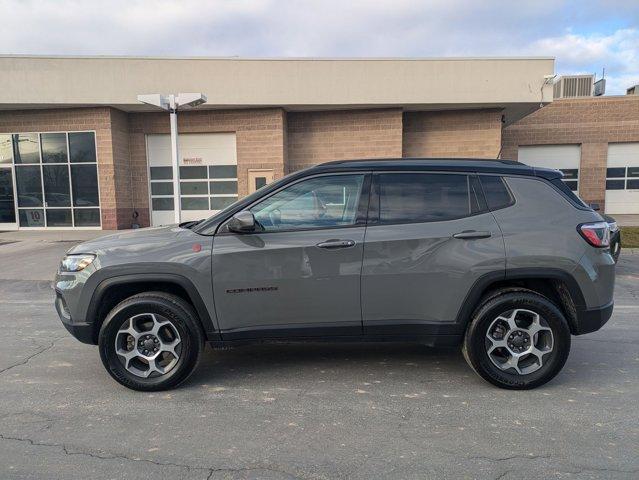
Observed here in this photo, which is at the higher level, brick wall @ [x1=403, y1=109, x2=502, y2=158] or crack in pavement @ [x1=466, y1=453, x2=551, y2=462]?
brick wall @ [x1=403, y1=109, x2=502, y2=158]

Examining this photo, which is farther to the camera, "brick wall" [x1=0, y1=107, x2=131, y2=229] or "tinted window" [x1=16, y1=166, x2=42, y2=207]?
"tinted window" [x1=16, y1=166, x2=42, y2=207]

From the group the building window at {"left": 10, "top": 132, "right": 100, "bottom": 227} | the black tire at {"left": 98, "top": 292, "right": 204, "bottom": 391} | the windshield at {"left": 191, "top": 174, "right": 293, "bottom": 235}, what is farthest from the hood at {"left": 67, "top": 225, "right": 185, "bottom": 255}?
the building window at {"left": 10, "top": 132, "right": 100, "bottom": 227}

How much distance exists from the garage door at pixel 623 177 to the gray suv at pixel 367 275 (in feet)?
77.4

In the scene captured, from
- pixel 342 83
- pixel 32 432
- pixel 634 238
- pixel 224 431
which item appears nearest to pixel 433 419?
pixel 224 431

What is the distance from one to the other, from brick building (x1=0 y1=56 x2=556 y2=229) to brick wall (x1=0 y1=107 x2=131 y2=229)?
37 mm

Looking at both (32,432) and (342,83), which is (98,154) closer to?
(342,83)

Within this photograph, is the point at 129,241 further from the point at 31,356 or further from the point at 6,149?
the point at 6,149

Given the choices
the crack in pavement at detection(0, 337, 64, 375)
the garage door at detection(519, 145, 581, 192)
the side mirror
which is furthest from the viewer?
the garage door at detection(519, 145, 581, 192)

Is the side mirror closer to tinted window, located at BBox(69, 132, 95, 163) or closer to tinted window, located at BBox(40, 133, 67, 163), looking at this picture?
tinted window, located at BBox(69, 132, 95, 163)

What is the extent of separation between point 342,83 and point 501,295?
14.3 meters

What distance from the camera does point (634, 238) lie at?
13125 millimetres

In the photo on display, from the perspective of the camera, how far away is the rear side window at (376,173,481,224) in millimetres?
3865

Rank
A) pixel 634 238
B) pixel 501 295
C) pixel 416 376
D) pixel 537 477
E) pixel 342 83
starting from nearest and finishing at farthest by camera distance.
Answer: pixel 537 477 < pixel 501 295 < pixel 416 376 < pixel 634 238 < pixel 342 83

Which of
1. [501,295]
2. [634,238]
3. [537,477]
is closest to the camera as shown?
[537,477]
